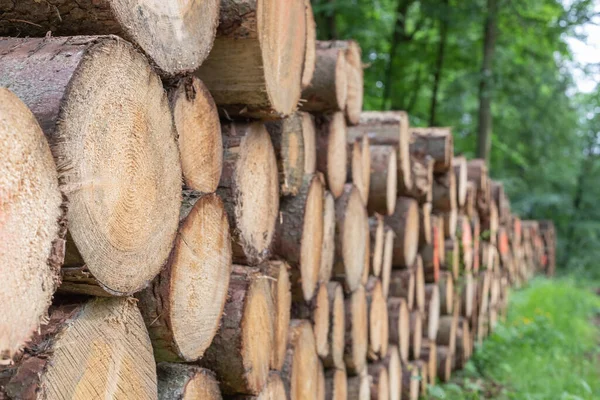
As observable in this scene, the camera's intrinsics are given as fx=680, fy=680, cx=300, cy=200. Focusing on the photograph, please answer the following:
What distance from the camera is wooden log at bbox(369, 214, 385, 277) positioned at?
3.71 metres

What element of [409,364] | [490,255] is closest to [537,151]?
[490,255]

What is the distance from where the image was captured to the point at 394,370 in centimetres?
406

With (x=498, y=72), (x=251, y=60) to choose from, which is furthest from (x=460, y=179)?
(x=498, y=72)

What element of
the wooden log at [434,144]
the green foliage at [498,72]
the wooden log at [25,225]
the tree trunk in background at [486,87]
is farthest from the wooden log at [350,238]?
the tree trunk in background at [486,87]

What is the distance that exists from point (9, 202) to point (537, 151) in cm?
1701

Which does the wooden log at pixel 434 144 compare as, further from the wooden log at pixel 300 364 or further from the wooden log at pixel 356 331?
the wooden log at pixel 300 364

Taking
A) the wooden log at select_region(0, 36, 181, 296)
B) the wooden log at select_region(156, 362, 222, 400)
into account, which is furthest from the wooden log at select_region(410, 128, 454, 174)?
the wooden log at select_region(0, 36, 181, 296)

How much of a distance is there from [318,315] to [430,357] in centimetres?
250

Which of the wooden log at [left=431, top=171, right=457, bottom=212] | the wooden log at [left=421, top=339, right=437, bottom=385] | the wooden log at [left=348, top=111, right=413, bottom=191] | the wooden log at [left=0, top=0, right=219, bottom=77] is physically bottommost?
the wooden log at [left=421, top=339, right=437, bottom=385]

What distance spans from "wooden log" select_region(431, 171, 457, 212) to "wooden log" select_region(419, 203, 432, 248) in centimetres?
50

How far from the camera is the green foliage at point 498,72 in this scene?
10.0 m

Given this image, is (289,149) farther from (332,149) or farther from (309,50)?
(332,149)

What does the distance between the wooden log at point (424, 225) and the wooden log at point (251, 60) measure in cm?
267

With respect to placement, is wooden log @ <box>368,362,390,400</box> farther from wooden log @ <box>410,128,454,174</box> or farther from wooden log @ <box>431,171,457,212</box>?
wooden log @ <box>431,171,457,212</box>
